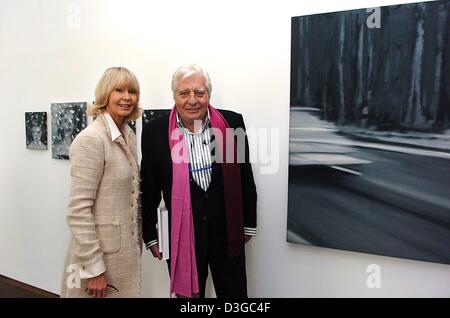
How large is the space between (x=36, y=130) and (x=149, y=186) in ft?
5.08

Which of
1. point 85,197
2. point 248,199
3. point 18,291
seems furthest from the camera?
point 18,291

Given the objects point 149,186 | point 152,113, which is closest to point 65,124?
point 152,113

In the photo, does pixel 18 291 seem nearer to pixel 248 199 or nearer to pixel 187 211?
pixel 187 211

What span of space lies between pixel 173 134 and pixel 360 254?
3.59ft

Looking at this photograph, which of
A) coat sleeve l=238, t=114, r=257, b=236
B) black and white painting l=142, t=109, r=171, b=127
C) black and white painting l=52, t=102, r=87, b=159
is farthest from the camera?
black and white painting l=52, t=102, r=87, b=159

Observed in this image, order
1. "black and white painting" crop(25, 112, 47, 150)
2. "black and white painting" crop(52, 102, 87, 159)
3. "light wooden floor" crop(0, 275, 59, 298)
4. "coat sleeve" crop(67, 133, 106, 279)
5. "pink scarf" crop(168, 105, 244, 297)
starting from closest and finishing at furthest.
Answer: "coat sleeve" crop(67, 133, 106, 279) < "pink scarf" crop(168, 105, 244, 297) < "black and white painting" crop(52, 102, 87, 159) < "black and white painting" crop(25, 112, 47, 150) < "light wooden floor" crop(0, 275, 59, 298)

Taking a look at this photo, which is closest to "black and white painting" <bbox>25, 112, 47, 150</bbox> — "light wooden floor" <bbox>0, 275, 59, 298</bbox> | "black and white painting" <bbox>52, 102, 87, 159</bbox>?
"black and white painting" <bbox>52, 102, 87, 159</bbox>

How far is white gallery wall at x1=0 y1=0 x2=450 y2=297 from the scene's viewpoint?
6.17 feet

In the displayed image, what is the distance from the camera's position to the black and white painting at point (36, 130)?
9.09 feet

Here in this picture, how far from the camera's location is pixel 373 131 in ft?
5.52

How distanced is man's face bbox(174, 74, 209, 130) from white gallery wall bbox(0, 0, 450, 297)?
1.35 ft

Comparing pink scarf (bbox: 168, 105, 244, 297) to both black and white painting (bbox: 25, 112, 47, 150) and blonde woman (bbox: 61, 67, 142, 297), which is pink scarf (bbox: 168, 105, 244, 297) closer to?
blonde woman (bbox: 61, 67, 142, 297)
